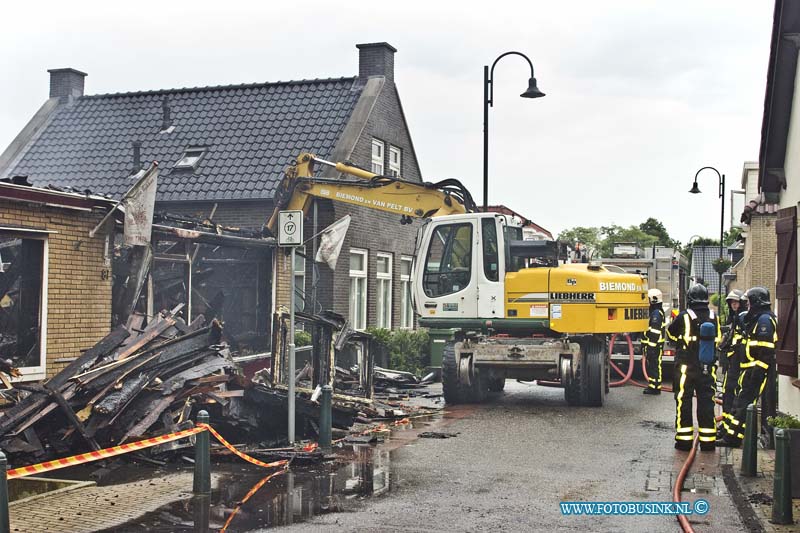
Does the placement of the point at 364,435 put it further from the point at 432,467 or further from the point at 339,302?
the point at 339,302

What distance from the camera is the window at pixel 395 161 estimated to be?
24.6 meters

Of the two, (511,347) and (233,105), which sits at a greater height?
(233,105)

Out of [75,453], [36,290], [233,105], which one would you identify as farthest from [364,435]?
[233,105]

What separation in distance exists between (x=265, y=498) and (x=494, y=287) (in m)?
7.98

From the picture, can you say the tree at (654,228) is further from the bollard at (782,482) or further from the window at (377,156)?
the bollard at (782,482)

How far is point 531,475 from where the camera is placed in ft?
31.4

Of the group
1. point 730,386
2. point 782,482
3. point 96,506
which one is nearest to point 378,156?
point 730,386

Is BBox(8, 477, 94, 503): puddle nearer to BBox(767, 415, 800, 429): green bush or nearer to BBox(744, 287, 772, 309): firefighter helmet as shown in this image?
BBox(767, 415, 800, 429): green bush

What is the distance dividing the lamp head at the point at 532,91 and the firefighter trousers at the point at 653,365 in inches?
221

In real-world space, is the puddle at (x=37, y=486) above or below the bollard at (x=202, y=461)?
below

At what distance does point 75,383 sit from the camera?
10195 millimetres

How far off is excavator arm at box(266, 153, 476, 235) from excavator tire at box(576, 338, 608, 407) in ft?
12.2

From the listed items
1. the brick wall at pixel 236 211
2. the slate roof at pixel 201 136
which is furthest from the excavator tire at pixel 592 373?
the slate roof at pixel 201 136

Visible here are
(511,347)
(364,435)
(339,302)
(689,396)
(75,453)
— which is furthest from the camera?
(339,302)
